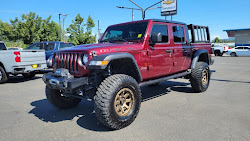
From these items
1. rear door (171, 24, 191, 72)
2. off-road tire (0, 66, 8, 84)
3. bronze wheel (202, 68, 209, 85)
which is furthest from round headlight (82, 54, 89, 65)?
off-road tire (0, 66, 8, 84)

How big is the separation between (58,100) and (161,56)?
2.49 metres

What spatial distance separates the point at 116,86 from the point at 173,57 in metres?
2.17

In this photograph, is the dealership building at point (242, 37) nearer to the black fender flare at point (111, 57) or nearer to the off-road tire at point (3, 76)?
the off-road tire at point (3, 76)

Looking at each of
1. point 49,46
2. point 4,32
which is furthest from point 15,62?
point 4,32

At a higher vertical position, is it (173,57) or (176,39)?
(176,39)

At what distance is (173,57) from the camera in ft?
15.7

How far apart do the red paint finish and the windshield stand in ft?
0.47

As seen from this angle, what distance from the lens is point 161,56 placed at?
14.4ft

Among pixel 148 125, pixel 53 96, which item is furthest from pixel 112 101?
pixel 53 96

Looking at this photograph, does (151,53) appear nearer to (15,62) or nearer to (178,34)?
(178,34)

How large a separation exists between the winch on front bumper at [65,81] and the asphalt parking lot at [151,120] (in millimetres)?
748

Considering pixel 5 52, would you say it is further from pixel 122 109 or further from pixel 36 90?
pixel 122 109

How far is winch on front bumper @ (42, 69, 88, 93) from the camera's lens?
313cm

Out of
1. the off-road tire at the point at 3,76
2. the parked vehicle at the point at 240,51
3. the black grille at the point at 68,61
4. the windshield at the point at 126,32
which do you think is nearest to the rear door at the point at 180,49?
the windshield at the point at 126,32
